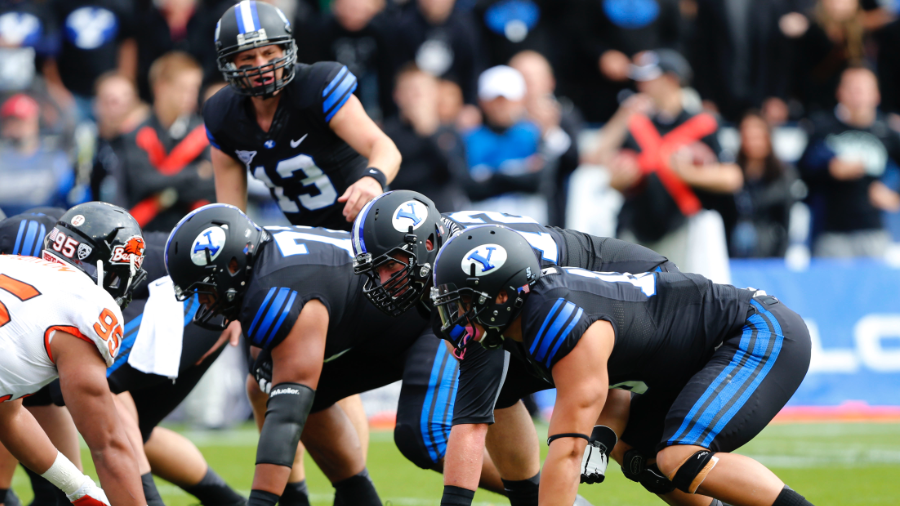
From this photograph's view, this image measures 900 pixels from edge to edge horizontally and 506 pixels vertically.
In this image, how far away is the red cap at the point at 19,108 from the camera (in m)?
9.10

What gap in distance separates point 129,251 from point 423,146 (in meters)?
4.28

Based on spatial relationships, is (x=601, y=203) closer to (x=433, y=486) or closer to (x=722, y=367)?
(x=433, y=486)

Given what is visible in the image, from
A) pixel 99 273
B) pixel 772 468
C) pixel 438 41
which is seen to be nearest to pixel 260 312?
pixel 99 273

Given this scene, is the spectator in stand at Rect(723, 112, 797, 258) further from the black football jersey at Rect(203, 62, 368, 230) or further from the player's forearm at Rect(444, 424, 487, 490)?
the player's forearm at Rect(444, 424, 487, 490)

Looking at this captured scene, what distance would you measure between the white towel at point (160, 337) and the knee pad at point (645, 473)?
203cm

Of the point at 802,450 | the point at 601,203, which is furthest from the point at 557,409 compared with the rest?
the point at 601,203

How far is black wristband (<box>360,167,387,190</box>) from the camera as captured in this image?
4742mm

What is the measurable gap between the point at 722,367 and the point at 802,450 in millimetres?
3783

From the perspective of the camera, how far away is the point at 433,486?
6297mm

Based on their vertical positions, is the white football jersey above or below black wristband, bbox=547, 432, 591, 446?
above

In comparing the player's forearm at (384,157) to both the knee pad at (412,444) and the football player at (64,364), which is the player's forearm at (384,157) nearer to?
the knee pad at (412,444)

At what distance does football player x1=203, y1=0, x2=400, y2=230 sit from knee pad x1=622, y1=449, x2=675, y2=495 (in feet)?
5.20

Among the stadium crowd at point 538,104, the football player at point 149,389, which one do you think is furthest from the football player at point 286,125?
the stadium crowd at point 538,104

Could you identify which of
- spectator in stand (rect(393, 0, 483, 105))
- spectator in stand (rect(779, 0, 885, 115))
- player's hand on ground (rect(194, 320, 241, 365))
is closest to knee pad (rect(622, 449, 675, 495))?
player's hand on ground (rect(194, 320, 241, 365))
